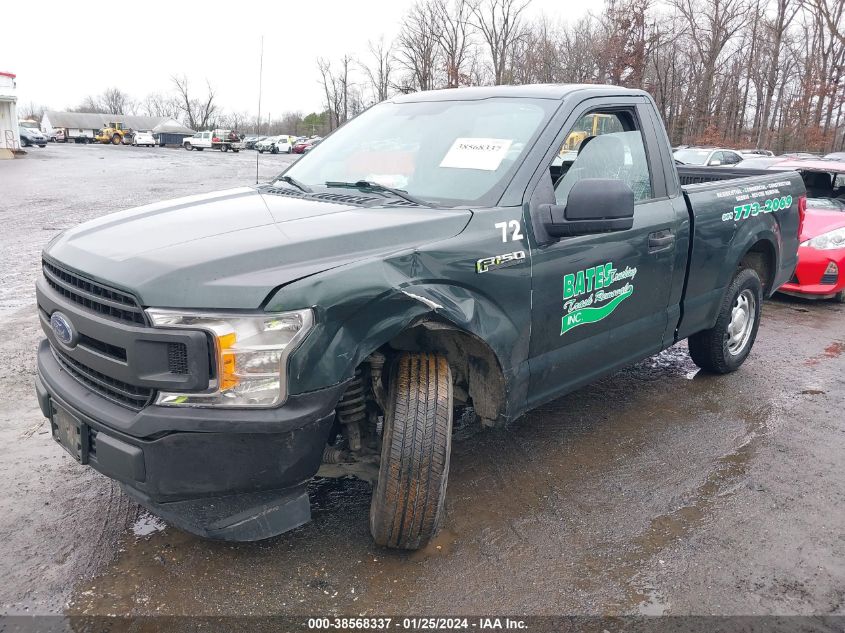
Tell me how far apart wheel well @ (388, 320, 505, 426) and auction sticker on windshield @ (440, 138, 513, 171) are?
2.81 ft

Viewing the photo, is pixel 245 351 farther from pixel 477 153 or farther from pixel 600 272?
pixel 600 272

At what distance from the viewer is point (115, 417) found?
2.41m

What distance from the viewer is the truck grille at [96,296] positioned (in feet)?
7.63

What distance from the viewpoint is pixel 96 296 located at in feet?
8.13

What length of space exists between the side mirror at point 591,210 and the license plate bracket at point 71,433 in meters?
2.10

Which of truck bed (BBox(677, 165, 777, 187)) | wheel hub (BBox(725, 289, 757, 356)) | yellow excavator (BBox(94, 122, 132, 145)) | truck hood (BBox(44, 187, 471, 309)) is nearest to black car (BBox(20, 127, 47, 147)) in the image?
yellow excavator (BBox(94, 122, 132, 145))

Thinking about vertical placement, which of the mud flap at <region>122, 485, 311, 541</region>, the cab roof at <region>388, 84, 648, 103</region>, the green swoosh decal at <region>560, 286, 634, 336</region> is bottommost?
the mud flap at <region>122, 485, 311, 541</region>

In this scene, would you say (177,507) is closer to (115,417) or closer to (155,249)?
(115,417)

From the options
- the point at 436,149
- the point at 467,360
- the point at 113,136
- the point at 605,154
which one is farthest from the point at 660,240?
the point at 113,136

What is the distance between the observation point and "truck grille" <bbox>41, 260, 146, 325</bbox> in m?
2.33

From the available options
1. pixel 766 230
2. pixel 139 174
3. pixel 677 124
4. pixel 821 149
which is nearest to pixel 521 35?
pixel 677 124

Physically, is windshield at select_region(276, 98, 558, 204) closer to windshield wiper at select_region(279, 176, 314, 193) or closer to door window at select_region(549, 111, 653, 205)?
windshield wiper at select_region(279, 176, 314, 193)

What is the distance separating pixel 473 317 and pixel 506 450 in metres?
1.37

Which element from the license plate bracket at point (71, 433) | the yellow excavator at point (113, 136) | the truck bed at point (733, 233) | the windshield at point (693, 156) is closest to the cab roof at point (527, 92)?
the truck bed at point (733, 233)
